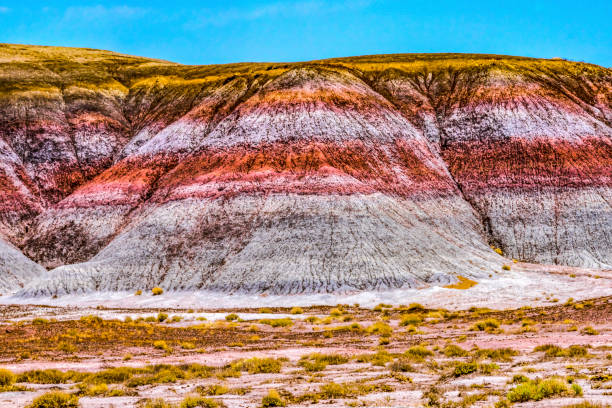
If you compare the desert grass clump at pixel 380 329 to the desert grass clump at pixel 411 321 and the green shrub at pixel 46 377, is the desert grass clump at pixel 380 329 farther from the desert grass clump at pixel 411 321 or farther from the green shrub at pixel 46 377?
the green shrub at pixel 46 377

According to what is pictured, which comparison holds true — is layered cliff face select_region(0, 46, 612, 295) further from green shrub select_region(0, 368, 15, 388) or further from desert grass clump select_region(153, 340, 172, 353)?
green shrub select_region(0, 368, 15, 388)

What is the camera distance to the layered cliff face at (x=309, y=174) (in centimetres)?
6625

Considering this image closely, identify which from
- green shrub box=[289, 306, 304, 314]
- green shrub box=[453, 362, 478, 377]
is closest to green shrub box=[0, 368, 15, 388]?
green shrub box=[453, 362, 478, 377]

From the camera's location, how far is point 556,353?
25.0 m

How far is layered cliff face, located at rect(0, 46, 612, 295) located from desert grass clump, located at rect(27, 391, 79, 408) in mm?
40958

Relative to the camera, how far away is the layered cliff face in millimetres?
66250

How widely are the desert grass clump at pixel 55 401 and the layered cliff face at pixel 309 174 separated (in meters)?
41.0

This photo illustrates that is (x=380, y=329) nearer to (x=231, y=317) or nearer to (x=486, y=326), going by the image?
(x=486, y=326)

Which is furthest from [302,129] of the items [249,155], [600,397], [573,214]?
[600,397]

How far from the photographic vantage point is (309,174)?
242 feet

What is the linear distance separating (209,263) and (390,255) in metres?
16.9

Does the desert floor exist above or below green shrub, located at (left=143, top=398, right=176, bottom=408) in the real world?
below

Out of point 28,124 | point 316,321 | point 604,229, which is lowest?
point 316,321

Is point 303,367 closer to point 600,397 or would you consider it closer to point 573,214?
point 600,397
